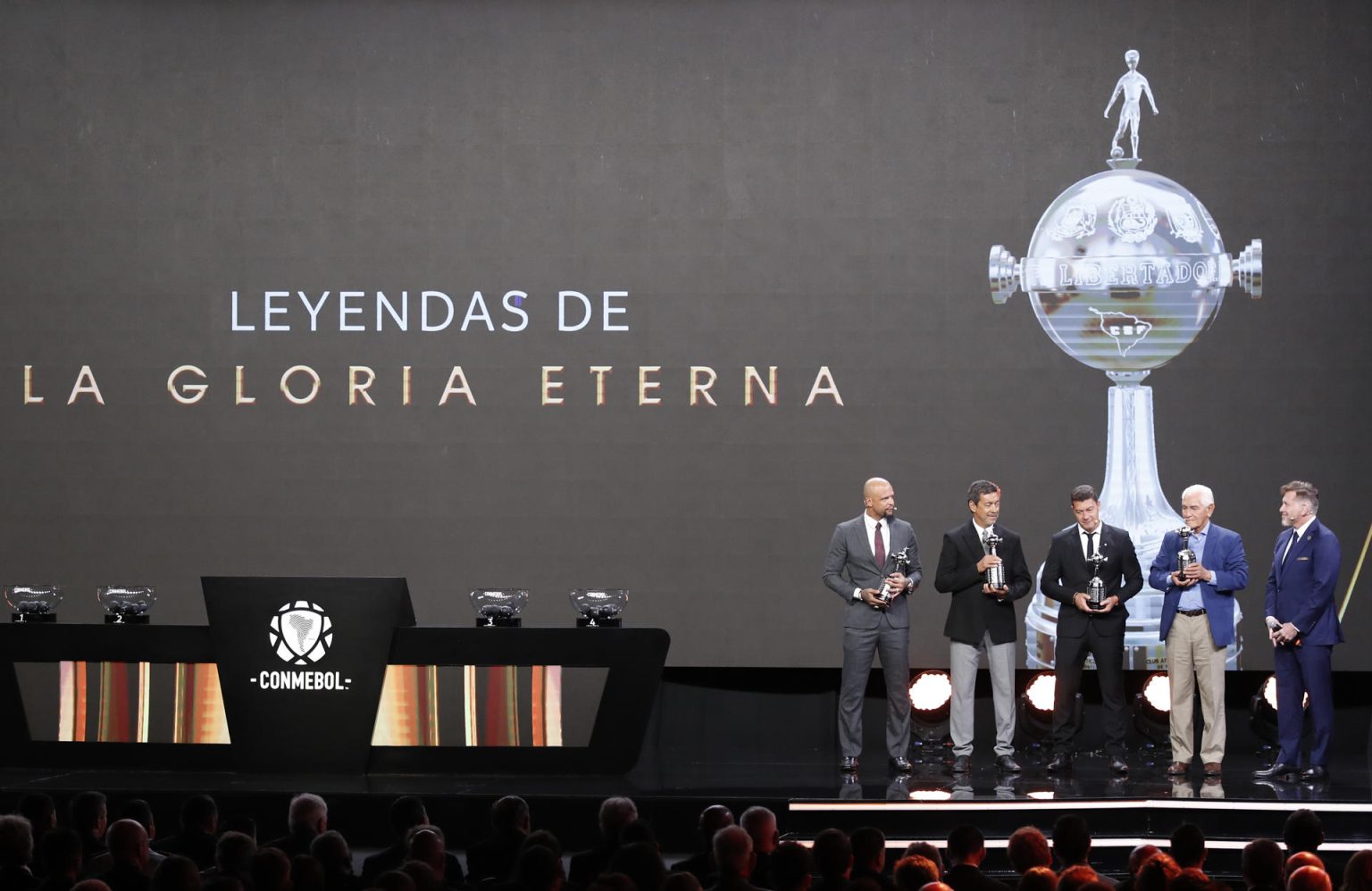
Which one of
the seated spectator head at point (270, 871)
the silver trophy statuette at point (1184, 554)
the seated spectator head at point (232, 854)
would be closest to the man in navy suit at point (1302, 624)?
the silver trophy statuette at point (1184, 554)

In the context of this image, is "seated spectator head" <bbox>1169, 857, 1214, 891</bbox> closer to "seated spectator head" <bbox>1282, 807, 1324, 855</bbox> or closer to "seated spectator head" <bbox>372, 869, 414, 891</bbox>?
"seated spectator head" <bbox>1282, 807, 1324, 855</bbox>

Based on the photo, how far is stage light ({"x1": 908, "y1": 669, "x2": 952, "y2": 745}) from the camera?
845 cm

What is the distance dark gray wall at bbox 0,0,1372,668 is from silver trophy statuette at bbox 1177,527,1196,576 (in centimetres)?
98

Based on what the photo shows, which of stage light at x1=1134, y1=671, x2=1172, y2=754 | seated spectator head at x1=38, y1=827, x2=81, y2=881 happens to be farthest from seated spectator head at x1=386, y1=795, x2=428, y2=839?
stage light at x1=1134, y1=671, x2=1172, y2=754

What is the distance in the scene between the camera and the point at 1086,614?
7688mm

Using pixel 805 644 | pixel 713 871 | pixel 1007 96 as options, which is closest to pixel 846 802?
pixel 805 644

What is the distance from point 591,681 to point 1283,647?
9.80 ft

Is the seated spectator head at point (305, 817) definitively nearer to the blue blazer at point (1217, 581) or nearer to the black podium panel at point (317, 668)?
the black podium panel at point (317, 668)

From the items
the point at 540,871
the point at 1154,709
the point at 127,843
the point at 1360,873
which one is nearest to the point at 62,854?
the point at 127,843

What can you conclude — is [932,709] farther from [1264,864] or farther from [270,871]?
[270,871]

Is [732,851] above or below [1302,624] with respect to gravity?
below

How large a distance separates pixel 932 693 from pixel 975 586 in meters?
1.00

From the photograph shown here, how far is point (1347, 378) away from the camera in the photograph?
8305 millimetres

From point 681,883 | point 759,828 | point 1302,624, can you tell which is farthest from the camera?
point 1302,624
